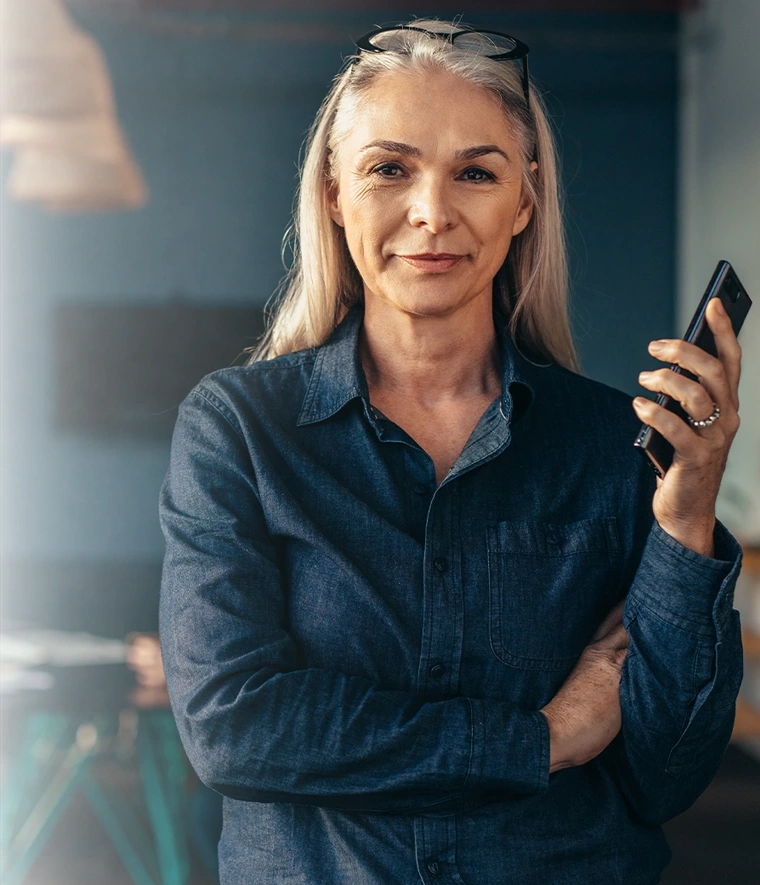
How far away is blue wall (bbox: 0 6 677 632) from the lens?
2.69 m

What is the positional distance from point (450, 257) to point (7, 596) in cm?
190

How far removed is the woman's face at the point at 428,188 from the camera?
1.26 metres

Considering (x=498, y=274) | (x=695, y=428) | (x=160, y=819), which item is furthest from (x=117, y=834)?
(x=695, y=428)

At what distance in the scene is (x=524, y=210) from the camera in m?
1.41

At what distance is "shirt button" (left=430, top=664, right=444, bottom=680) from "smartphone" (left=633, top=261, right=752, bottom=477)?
33cm

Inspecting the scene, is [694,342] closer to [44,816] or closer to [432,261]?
[432,261]

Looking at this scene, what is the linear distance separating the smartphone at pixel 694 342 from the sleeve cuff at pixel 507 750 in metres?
0.32

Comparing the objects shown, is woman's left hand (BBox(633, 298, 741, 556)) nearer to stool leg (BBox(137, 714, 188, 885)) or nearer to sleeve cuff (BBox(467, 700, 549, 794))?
sleeve cuff (BBox(467, 700, 549, 794))

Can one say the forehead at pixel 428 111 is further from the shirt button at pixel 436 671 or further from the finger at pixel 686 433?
the shirt button at pixel 436 671

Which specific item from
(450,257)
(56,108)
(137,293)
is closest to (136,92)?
(56,108)

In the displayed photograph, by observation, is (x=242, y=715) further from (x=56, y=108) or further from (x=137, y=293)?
(x=56, y=108)

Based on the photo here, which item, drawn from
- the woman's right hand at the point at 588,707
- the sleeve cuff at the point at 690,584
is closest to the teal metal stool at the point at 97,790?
the woman's right hand at the point at 588,707

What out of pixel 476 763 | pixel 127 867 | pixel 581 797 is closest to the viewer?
pixel 476 763

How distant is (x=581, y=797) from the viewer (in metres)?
1.24
